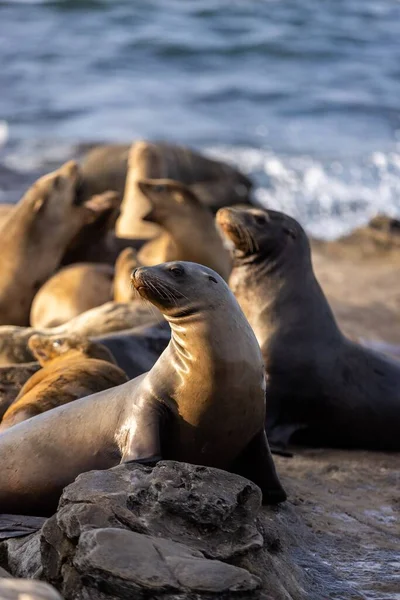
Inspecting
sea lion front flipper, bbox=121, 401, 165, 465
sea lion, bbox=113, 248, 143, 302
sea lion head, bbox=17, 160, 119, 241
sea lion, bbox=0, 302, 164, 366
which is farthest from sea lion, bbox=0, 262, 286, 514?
sea lion head, bbox=17, 160, 119, 241

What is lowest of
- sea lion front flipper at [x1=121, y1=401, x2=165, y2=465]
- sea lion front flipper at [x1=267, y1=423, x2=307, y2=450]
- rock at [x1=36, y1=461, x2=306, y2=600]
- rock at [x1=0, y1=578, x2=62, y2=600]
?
sea lion front flipper at [x1=267, y1=423, x2=307, y2=450]

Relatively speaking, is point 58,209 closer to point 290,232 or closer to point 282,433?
point 290,232

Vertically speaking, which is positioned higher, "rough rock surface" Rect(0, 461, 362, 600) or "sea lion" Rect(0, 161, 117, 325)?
"rough rock surface" Rect(0, 461, 362, 600)

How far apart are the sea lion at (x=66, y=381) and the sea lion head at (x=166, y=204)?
3.96 meters

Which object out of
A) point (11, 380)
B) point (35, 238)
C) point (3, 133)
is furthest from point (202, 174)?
point (11, 380)

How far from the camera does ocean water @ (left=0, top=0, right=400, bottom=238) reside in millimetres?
17406

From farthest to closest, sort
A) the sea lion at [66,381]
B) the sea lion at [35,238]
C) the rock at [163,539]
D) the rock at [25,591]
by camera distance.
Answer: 1. the sea lion at [35,238]
2. the sea lion at [66,381]
3. the rock at [163,539]
4. the rock at [25,591]

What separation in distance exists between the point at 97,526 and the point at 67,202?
6.44 m

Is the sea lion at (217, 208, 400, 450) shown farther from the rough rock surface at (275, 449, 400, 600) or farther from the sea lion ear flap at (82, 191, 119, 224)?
the sea lion ear flap at (82, 191, 119, 224)

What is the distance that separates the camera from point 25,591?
2.62 m

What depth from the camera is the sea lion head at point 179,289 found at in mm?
4250

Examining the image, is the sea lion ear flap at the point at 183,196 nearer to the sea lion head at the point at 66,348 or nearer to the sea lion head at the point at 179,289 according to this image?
the sea lion head at the point at 66,348

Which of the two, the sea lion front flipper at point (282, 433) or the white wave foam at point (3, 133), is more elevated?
the sea lion front flipper at point (282, 433)

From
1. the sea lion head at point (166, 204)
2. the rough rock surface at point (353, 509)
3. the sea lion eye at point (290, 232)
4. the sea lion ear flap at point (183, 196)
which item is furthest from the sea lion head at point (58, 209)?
the rough rock surface at point (353, 509)
